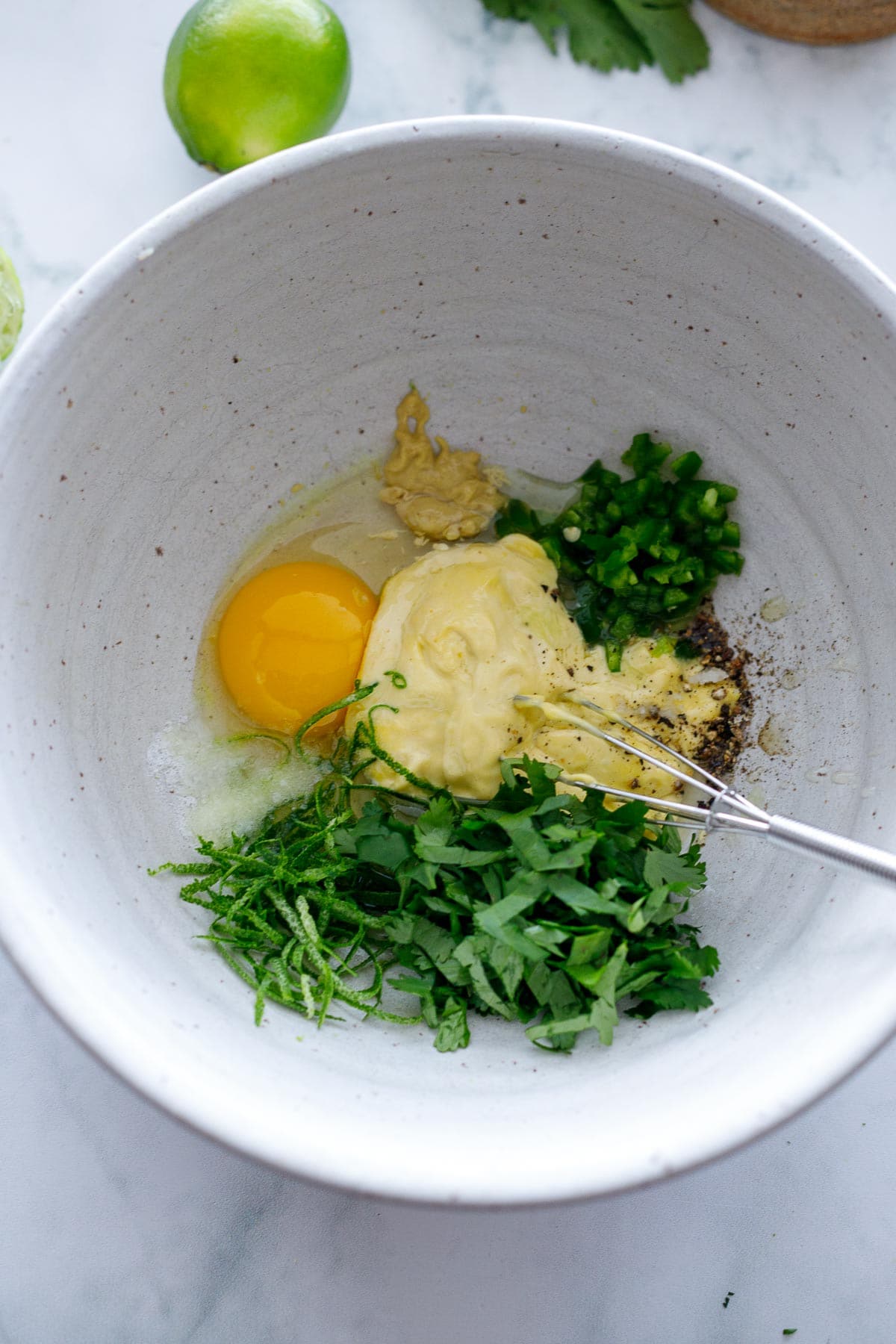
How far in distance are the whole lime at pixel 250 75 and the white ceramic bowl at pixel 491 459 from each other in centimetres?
28

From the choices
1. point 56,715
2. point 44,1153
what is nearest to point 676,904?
point 56,715

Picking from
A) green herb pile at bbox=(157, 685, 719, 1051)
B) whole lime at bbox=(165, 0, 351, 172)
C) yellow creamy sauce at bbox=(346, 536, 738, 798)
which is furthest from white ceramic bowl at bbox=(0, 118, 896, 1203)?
whole lime at bbox=(165, 0, 351, 172)

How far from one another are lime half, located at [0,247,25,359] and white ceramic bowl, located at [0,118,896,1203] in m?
0.34

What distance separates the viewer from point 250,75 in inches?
63.1

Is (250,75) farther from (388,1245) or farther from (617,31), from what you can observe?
(388,1245)

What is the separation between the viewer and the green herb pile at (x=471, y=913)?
138 cm

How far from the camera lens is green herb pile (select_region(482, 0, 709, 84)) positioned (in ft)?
6.07

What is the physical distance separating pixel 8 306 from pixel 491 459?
0.81 meters

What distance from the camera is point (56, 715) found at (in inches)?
56.9

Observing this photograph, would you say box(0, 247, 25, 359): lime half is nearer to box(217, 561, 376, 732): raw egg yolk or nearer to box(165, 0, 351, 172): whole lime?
box(165, 0, 351, 172): whole lime

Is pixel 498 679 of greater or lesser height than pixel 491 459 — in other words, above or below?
below

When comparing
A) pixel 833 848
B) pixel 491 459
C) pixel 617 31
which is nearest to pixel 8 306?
pixel 491 459

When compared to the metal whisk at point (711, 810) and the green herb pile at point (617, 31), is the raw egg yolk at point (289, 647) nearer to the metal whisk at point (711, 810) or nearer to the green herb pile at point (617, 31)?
the metal whisk at point (711, 810)

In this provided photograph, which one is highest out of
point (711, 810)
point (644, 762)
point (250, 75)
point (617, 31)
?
point (617, 31)
